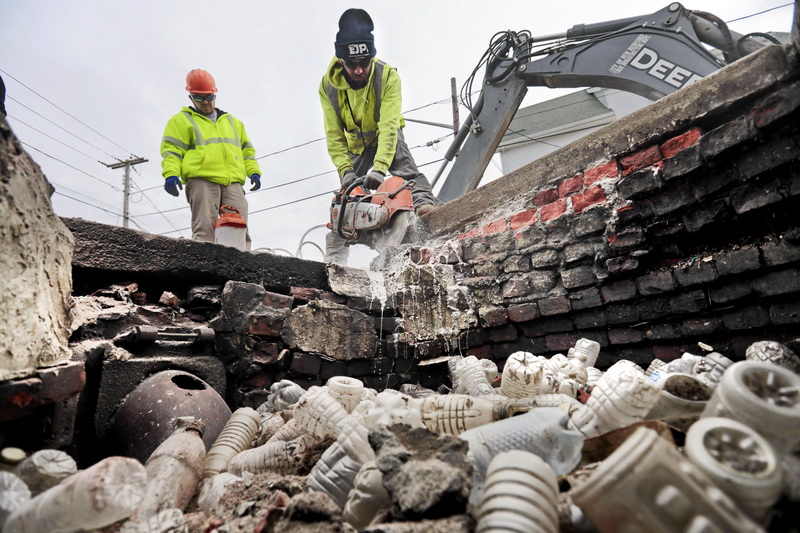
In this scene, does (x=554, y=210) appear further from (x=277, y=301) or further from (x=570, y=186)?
(x=277, y=301)

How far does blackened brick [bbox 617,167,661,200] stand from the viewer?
1.85m

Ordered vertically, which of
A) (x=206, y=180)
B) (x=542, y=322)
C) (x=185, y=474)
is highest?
(x=206, y=180)

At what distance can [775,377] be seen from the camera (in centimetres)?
82

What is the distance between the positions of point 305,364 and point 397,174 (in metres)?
2.83

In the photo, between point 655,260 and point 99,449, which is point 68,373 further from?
point 655,260

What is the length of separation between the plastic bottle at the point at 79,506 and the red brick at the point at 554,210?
A: 7.23 feet

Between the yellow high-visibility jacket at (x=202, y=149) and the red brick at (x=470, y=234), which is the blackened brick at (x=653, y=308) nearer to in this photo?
the red brick at (x=470, y=234)

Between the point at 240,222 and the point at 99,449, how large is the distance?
233cm

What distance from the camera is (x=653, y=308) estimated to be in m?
1.87

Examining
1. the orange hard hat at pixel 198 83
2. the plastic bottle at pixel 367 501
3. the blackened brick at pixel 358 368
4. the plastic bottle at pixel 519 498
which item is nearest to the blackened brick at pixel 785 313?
the plastic bottle at pixel 519 498

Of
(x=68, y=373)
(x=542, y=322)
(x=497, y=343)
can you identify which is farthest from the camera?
(x=497, y=343)

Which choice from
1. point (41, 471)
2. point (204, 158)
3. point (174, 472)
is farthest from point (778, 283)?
point (204, 158)

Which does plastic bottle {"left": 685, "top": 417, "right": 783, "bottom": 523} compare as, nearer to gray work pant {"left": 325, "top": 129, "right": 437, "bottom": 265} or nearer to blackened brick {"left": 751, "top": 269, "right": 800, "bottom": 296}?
blackened brick {"left": 751, "top": 269, "right": 800, "bottom": 296}

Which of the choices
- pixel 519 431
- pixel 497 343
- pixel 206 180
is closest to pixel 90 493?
pixel 519 431
